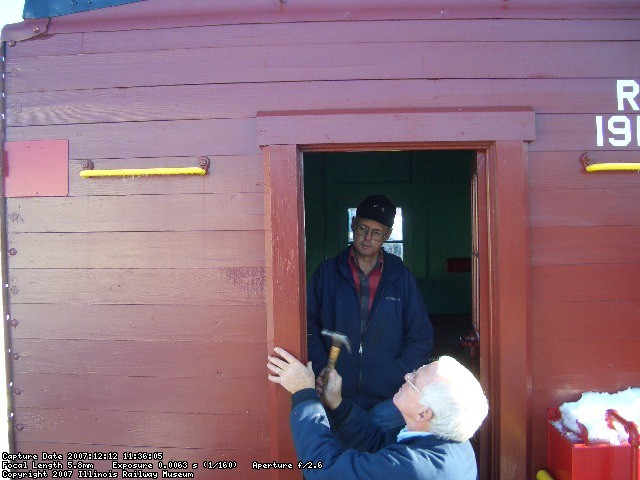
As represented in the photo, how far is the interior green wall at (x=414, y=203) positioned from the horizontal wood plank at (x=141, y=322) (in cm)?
394

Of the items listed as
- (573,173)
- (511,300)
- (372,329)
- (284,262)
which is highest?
(573,173)

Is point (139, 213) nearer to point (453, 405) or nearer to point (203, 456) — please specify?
point (203, 456)

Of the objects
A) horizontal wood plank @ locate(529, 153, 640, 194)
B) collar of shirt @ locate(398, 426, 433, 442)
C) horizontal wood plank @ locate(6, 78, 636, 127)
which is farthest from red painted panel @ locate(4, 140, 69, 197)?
horizontal wood plank @ locate(529, 153, 640, 194)

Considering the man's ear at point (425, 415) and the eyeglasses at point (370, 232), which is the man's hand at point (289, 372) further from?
the eyeglasses at point (370, 232)

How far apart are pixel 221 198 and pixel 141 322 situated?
0.78 meters

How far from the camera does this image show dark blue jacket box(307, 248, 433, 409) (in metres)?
2.67

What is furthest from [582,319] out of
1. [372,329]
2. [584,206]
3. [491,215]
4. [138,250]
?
[138,250]

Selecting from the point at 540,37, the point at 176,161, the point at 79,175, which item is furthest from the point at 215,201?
the point at 540,37

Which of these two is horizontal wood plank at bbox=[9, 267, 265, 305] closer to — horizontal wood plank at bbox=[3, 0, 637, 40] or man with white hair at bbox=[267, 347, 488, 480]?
man with white hair at bbox=[267, 347, 488, 480]

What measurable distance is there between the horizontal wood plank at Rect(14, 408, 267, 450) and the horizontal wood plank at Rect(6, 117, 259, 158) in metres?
1.26

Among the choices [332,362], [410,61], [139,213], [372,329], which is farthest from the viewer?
[372,329]

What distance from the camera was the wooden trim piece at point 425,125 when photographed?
7.38ft

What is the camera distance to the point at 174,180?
7.89 feet

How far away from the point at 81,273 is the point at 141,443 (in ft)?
3.13
